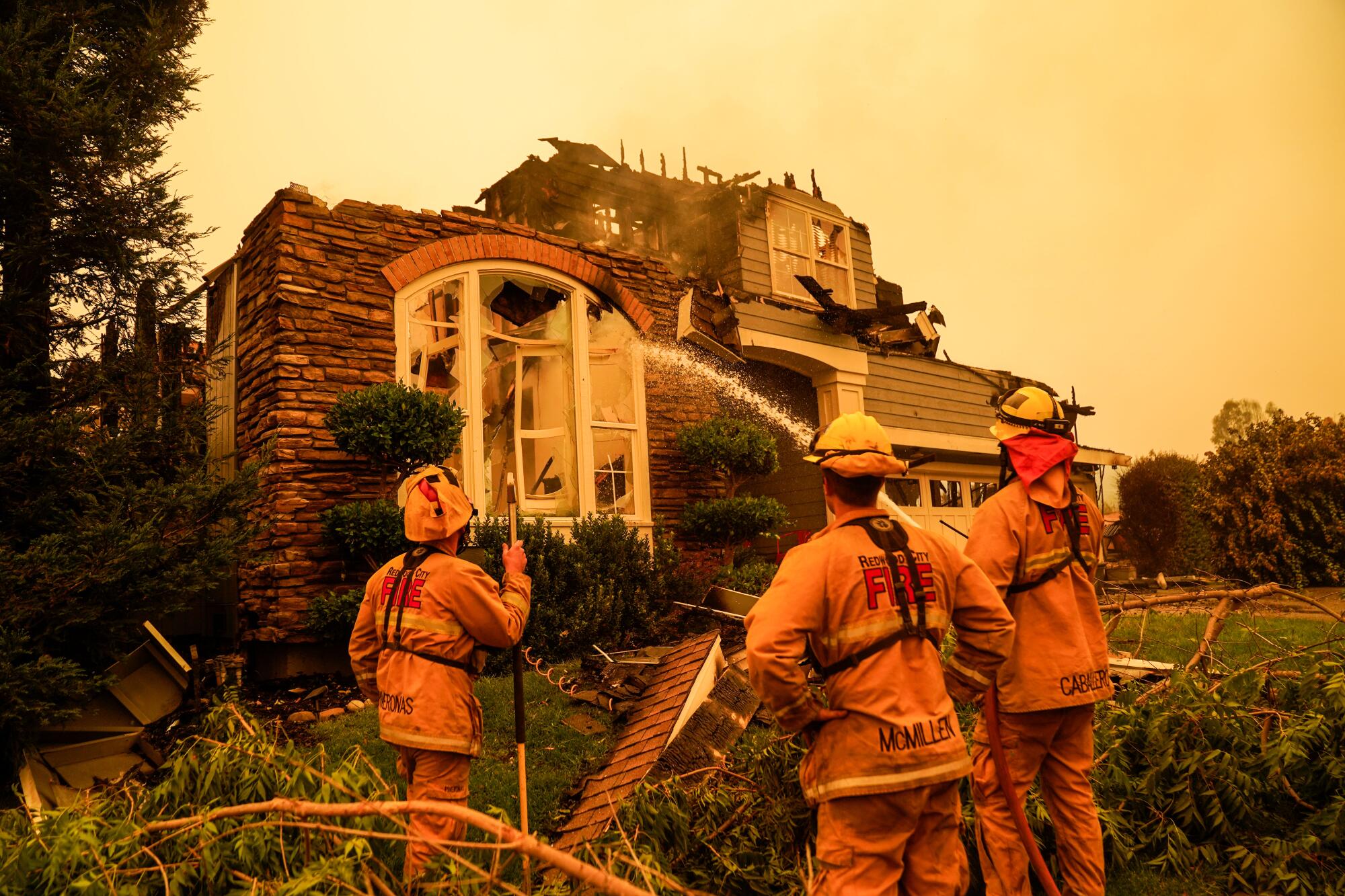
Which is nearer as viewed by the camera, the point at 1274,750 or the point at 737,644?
the point at 1274,750

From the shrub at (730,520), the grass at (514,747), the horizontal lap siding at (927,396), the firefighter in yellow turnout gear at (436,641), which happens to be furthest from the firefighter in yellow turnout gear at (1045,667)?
the horizontal lap siding at (927,396)

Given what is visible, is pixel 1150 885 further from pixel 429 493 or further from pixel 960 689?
pixel 429 493

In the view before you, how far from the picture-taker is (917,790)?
268cm

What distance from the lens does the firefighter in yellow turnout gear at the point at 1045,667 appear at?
3.60 m

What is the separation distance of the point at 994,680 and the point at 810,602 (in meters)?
1.38

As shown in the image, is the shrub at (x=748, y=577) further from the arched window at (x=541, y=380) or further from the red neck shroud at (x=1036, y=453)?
the red neck shroud at (x=1036, y=453)

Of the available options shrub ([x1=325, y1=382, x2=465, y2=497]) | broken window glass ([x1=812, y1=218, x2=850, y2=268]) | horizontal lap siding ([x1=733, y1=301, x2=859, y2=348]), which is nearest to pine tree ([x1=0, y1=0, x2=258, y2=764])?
shrub ([x1=325, y1=382, x2=465, y2=497])

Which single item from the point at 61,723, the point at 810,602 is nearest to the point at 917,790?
the point at 810,602

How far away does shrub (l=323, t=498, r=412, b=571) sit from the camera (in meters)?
7.73

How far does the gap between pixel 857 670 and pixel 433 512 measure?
84.0 inches

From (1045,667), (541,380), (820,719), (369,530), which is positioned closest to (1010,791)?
(1045,667)

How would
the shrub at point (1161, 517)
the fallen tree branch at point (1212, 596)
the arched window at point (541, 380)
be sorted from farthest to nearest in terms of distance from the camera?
the shrub at point (1161, 517) → the arched window at point (541, 380) → the fallen tree branch at point (1212, 596)

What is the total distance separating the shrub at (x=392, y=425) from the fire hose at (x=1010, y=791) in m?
5.75

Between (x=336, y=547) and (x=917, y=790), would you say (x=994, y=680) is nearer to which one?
(x=917, y=790)
